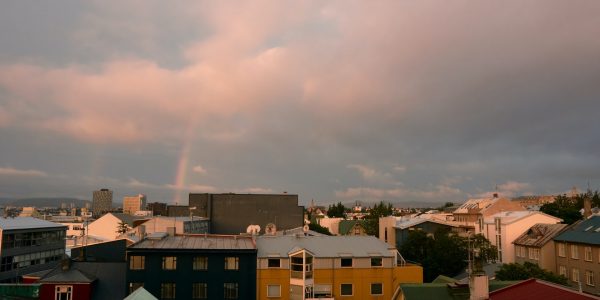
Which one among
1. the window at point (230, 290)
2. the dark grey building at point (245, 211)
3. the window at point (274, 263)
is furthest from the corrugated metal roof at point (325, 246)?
the dark grey building at point (245, 211)

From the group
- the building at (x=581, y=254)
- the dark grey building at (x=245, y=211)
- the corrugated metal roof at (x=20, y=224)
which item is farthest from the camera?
the dark grey building at (x=245, y=211)

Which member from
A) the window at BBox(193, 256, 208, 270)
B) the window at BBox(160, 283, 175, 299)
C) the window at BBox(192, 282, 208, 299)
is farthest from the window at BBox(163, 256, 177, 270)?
the window at BBox(192, 282, 208, 299)

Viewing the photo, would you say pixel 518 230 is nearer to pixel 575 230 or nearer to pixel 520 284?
pixel 575 230

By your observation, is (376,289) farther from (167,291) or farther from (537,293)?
(537,293)

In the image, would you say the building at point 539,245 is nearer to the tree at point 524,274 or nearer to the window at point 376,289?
the tree at point 524,274

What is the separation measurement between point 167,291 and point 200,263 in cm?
462

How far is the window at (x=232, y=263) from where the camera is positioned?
55125mm

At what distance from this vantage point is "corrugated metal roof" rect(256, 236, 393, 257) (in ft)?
189

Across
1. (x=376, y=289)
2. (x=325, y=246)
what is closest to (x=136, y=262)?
(x=325, y=246)

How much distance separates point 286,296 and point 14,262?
167 ft

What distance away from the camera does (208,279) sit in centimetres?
5469

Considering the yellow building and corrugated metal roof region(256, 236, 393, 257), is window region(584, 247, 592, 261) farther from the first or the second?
corrugated metal roof region(256, 236, 393, 257)

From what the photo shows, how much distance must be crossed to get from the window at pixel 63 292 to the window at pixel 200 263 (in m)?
13.0

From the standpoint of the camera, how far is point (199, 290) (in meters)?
54.4
